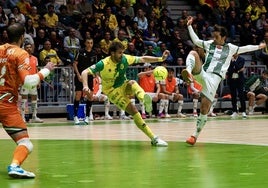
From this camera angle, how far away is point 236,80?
26391 mm

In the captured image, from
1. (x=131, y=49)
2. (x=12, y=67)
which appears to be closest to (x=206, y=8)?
(x=131, y=49)

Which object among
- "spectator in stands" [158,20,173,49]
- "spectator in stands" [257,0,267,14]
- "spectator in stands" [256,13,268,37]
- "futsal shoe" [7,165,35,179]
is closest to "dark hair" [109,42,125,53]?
"futsal shoe" [7,165,35,179]

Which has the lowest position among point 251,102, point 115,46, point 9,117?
point 251,102

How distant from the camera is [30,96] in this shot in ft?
80.6

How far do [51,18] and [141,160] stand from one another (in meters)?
17.3

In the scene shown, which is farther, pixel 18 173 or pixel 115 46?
pixel 115 46

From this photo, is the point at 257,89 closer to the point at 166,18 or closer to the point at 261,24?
the point at 166,18

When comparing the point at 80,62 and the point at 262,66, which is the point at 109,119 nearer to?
the point at 80,62

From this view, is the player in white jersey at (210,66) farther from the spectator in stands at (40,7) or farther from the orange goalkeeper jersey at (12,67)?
the spectator in stands at (40,7)

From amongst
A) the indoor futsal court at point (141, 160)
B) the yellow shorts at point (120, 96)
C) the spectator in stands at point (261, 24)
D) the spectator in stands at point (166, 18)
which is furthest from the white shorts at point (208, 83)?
the spectator in stands at point (261, 24)

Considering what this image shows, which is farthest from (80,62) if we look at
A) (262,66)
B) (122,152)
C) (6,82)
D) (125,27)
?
(6,82)

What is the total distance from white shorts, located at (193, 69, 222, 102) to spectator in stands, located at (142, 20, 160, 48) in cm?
1476

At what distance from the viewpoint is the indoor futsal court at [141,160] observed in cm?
933

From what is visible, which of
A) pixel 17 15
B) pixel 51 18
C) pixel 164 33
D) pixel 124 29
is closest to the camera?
pixel 17 15
